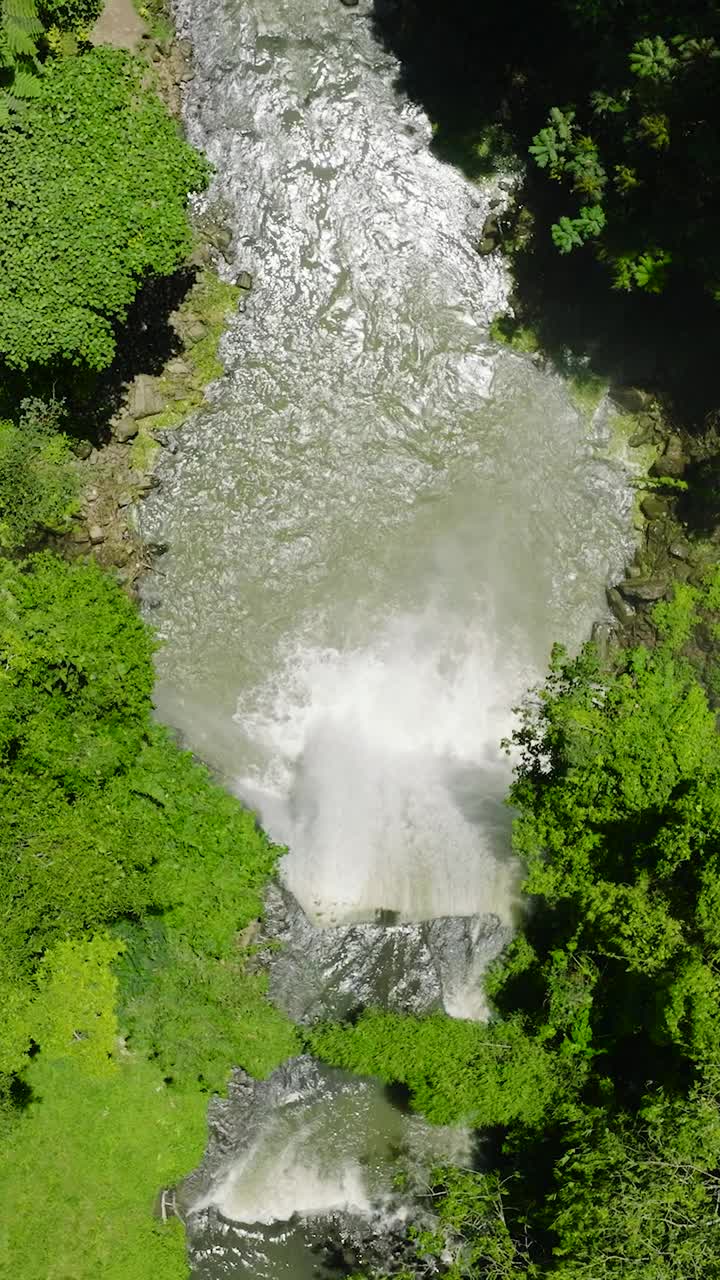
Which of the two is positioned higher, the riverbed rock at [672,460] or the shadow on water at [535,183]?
the shadow on water at [535,183]

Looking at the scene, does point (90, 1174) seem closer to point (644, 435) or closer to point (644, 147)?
point (644, 435)

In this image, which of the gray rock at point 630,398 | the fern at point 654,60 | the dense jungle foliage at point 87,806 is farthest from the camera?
the gray rock at point 630,398

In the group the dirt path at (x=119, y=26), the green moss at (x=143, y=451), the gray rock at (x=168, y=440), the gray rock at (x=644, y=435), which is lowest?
the green moss at (x=143, y=451)

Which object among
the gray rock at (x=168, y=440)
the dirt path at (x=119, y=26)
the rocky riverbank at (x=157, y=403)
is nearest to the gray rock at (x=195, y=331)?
the rocky riverbank at (x=157, y=403)

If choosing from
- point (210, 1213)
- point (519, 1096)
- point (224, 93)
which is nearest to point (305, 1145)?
point (210, 1213)

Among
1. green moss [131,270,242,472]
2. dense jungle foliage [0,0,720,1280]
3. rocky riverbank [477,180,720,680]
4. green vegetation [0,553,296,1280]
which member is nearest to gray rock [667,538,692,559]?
rocky riverbank [477,180,720,680]

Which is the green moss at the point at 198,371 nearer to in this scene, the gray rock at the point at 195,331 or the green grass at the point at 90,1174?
the gray rock at the point at 195,331

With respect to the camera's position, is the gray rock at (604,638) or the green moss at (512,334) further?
the gray rock at (604,638)
